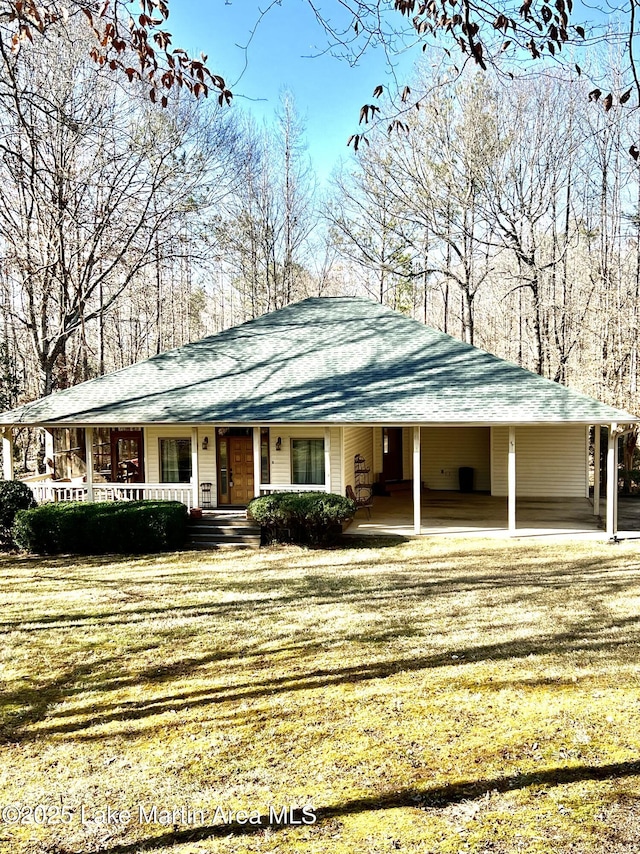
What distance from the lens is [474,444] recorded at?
69.0ft

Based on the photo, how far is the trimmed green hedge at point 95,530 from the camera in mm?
13742

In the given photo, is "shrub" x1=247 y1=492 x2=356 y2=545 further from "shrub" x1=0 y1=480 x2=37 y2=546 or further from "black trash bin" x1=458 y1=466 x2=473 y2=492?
"black trash bin" x1=458 y1=466 x2=473 y2=492

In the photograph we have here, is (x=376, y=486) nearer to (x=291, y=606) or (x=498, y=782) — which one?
(x=291, y=606)

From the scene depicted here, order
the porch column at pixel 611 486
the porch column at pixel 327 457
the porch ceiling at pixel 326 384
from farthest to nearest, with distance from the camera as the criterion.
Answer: the porch column at pixel 327 457, the porch ceiling at pixel 326 384, the porch column at pixel 611 486

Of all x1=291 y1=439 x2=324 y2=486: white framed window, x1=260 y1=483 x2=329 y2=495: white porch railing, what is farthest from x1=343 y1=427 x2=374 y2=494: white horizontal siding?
x1=260 y1=483 x2=329 y2=495: white porch railing

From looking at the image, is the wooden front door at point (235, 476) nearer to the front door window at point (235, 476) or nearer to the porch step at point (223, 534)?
the front door window at point (235, 476)

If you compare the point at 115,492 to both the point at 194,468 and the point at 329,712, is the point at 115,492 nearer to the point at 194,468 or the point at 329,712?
the point at 194,468

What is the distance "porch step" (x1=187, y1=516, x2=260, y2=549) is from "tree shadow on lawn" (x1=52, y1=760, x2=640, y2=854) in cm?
959

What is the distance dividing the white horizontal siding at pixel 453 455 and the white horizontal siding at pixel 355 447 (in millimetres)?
2486

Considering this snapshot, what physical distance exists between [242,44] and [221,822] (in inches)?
220

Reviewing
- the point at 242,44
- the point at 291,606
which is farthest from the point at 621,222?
the point at 242,44

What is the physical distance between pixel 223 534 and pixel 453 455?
9776 millimetres

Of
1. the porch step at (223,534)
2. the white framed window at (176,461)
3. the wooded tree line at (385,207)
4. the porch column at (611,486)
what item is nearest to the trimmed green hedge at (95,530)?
the porch step at (223,534)

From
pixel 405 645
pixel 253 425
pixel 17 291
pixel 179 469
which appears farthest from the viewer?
pixel 17 291
